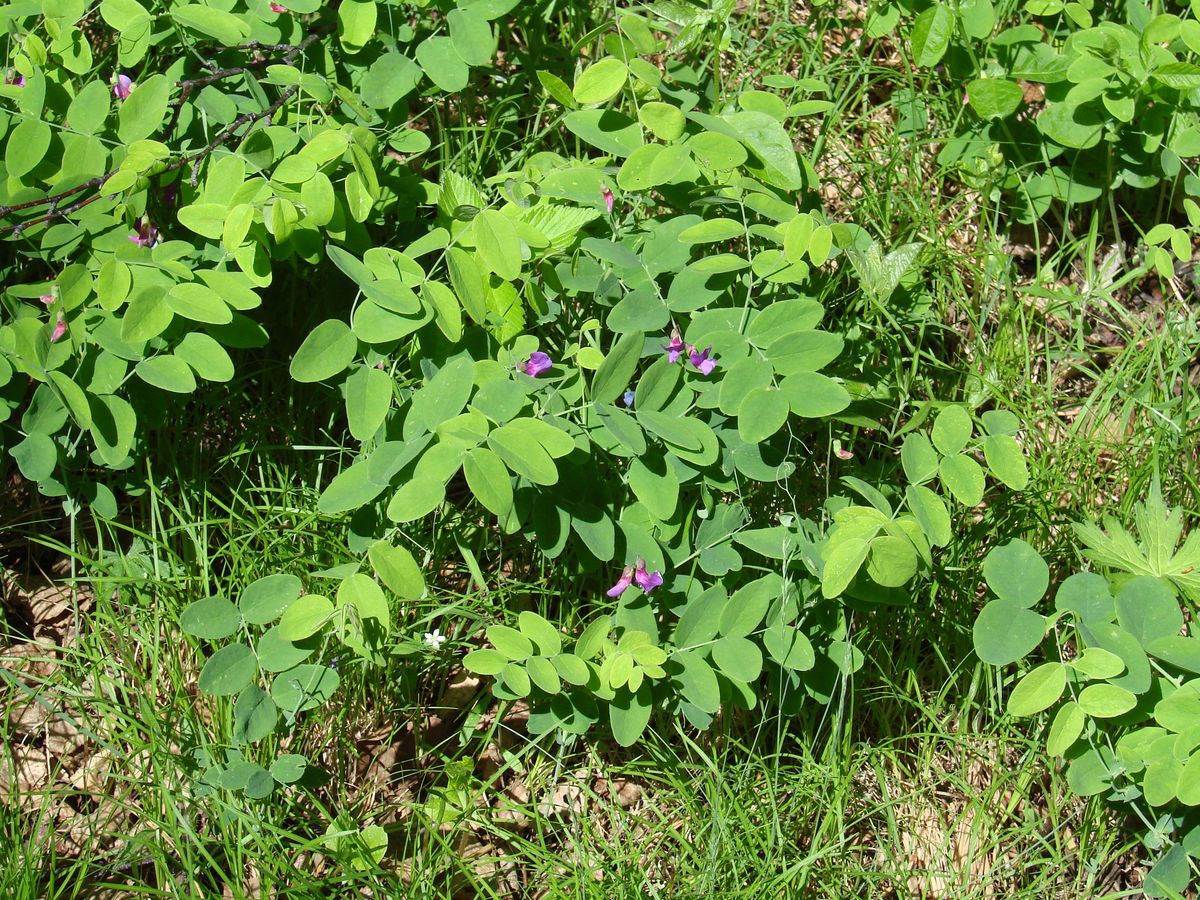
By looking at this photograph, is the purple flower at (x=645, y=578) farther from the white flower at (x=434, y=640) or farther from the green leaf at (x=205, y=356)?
the green leaf at (x=205, y=356)

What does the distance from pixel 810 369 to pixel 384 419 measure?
766 mm

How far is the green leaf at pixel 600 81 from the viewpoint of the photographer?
219 centimetres

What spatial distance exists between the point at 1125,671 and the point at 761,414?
74 cm

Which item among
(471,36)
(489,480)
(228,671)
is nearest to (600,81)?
(471,36)

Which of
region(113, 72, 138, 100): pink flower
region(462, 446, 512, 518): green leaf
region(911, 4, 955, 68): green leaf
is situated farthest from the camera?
region(911, 4, 955, 68): green leaf

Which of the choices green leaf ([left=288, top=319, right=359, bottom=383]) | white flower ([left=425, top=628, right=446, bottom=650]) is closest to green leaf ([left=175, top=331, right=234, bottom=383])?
green leaf ([left=288, top=319, right=359, bottom=383])

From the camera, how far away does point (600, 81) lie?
2191 millimetres

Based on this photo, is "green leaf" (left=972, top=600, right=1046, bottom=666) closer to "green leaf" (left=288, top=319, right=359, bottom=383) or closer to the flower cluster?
the flower cluster

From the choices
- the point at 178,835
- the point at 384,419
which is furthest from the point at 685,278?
the point at 178,835

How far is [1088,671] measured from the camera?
1.86 metres

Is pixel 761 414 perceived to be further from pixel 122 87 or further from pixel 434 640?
pixel 122 87

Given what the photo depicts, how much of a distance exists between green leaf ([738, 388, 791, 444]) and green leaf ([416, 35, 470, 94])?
0.98m

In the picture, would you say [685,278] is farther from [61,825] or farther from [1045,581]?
[61,825]

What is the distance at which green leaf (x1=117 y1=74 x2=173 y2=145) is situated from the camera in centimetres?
213
